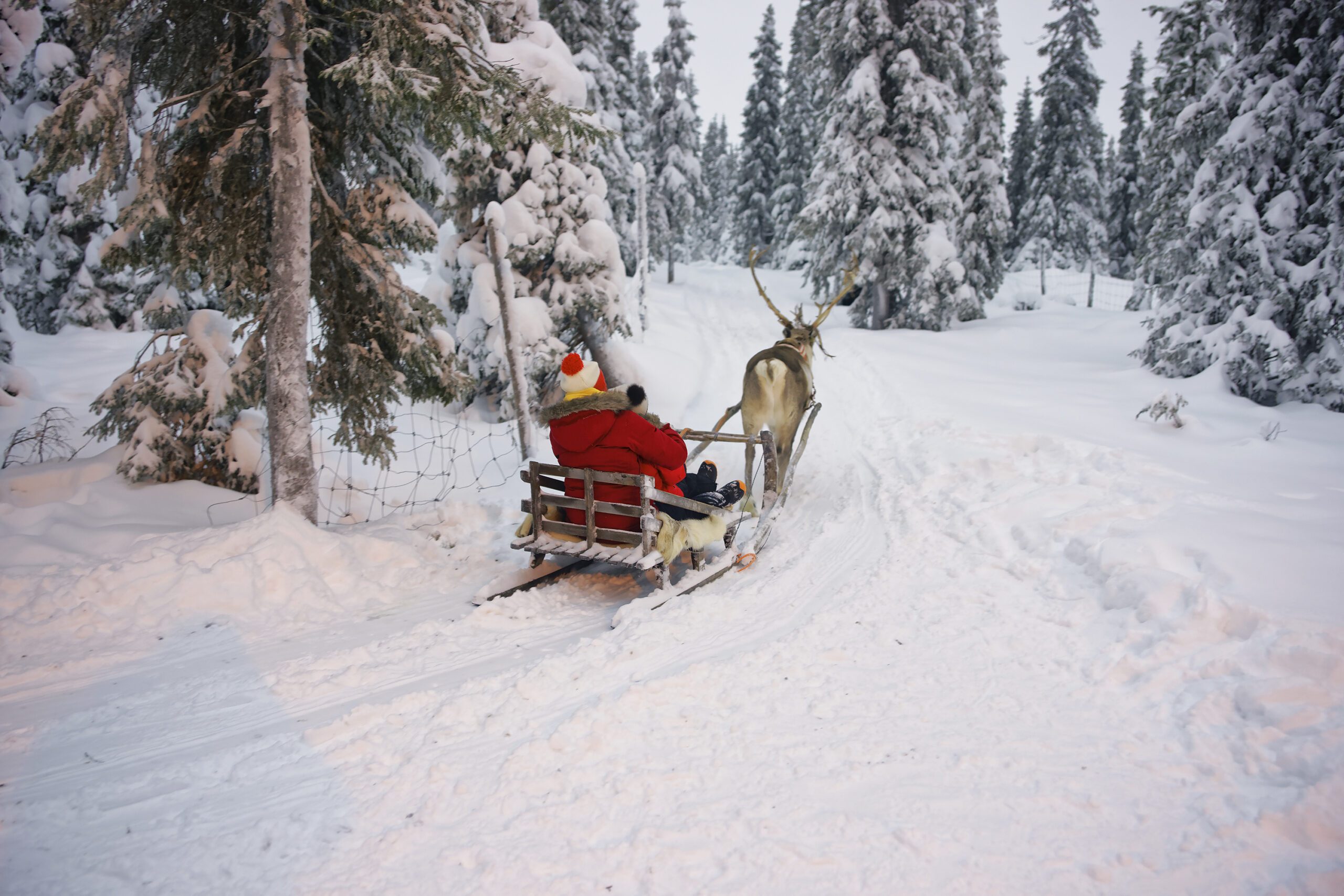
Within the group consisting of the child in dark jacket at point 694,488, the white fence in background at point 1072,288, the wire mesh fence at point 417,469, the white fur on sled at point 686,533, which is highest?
the white fence in background at point 1072,288

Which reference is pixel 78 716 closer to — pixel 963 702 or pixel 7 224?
pixel 963 702

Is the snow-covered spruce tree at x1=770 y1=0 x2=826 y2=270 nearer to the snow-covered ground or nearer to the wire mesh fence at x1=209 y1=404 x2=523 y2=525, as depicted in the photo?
the wire mesh fence at x1=209 y1=404 x2=523 y2=525

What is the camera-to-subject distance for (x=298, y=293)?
5.25 metres

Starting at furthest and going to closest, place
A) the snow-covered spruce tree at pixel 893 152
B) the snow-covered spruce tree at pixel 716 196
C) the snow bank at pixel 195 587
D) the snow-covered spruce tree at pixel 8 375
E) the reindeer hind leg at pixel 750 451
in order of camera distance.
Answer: the snow-covered spruce tree at pixel 716 196
the snow-covered spruce tree at pixel 893 152
the snow-covered spruce tree at pixel 8 375
the reindeer hind leg at pixel 750 451
the snow bank at pixel 195 587

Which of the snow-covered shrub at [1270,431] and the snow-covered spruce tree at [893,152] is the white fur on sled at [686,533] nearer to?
the snow-covered shrub at [1270,431]

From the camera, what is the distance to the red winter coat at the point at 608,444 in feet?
15.3

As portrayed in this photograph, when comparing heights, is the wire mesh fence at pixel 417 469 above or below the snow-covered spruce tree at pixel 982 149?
below

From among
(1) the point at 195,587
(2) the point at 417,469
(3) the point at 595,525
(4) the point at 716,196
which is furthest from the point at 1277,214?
(4) the point at 716,196

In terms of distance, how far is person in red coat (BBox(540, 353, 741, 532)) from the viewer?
15.3 ft

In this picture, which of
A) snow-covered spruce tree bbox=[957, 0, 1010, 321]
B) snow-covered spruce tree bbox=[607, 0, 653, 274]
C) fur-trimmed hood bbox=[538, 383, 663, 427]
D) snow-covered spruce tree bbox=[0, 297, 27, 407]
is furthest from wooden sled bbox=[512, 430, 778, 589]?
snow-covered spruce tree bbox=[607, 0, 653, 274]

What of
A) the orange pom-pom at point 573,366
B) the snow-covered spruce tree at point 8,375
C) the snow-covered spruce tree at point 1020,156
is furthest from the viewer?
the snow-covered spruce tree at point 1020,156

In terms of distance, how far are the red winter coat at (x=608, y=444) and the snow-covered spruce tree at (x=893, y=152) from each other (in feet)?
50.1

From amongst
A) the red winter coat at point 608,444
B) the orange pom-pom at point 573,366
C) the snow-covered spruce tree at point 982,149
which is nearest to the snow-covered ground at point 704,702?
the red winter coat at point 608,444

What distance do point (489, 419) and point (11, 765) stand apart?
890cm
